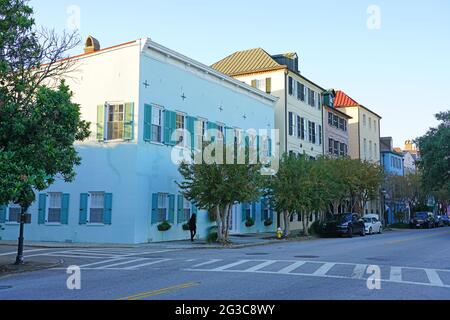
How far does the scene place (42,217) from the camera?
26.0 metres

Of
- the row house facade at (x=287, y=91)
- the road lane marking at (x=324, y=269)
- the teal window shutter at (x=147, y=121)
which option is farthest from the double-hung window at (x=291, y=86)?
the road lane marking at (x=324, y=269)

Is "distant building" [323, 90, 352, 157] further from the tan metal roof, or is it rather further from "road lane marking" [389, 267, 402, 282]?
"road lane marking" [389, 267, 402, 282]

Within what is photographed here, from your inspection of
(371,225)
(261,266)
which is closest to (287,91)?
(371,225)

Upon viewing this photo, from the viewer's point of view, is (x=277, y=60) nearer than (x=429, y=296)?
No

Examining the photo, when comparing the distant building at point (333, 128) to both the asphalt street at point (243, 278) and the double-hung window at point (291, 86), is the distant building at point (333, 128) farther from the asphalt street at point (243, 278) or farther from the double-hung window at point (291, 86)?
the asphalt street at point (243, 278)

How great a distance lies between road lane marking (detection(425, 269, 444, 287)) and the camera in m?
11.0

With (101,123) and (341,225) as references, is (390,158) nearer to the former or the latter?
(341,225)

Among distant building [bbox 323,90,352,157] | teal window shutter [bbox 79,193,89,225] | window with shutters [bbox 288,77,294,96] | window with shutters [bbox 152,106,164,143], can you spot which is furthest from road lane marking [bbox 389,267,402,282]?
distant building [bbox 323,90,352,157]

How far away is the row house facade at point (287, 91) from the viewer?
39000 millimetres

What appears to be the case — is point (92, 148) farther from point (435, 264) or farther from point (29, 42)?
point (435, 264)

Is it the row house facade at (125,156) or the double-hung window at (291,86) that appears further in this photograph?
the double-hung window at (291,86)

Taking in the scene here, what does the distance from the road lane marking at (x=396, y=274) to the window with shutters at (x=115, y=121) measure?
15457mm
